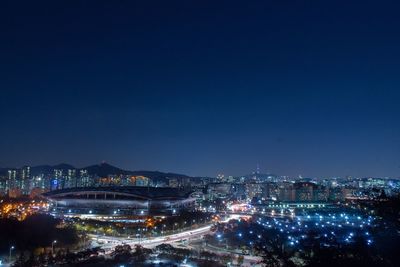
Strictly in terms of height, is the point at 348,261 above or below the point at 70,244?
above

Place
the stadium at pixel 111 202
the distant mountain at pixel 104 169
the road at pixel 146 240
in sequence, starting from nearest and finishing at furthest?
1. the road at pixel 146 240
2. the stadium at pixel 111 202
3. the distant mountain at pixel 104 169

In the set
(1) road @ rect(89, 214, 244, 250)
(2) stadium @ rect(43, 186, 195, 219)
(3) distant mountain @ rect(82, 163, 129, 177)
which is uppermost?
(3) distant mountain @ rect(82, 163, 129, 177)

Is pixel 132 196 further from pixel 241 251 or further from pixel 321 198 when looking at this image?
pixel 321 198

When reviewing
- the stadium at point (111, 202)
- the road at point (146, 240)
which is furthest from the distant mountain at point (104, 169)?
the road at point (146, 240)

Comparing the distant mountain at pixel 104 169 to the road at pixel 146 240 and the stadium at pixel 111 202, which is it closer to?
the stadium at pixel 111 202

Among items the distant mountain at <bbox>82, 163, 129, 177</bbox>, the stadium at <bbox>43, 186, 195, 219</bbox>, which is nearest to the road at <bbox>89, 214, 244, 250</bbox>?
the stadium at <bbox>43, 186, 195, 219</bbox>

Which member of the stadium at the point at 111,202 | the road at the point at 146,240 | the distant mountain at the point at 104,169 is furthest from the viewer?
the distant mountain at the point at 104,169

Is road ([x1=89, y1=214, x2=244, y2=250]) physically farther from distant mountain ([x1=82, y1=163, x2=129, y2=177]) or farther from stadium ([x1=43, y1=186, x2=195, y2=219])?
distant mountain ([x1=82, y1=163, x2=129, y2=177])

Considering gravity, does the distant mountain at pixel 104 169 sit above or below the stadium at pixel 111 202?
above

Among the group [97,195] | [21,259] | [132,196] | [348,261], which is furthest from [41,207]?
[348,261]

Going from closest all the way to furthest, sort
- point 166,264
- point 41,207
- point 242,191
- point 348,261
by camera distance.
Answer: point 348,261 < point 166,264 < point 41,207 < point 242,191

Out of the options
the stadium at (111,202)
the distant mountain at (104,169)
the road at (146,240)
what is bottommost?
the road at (146,240)
